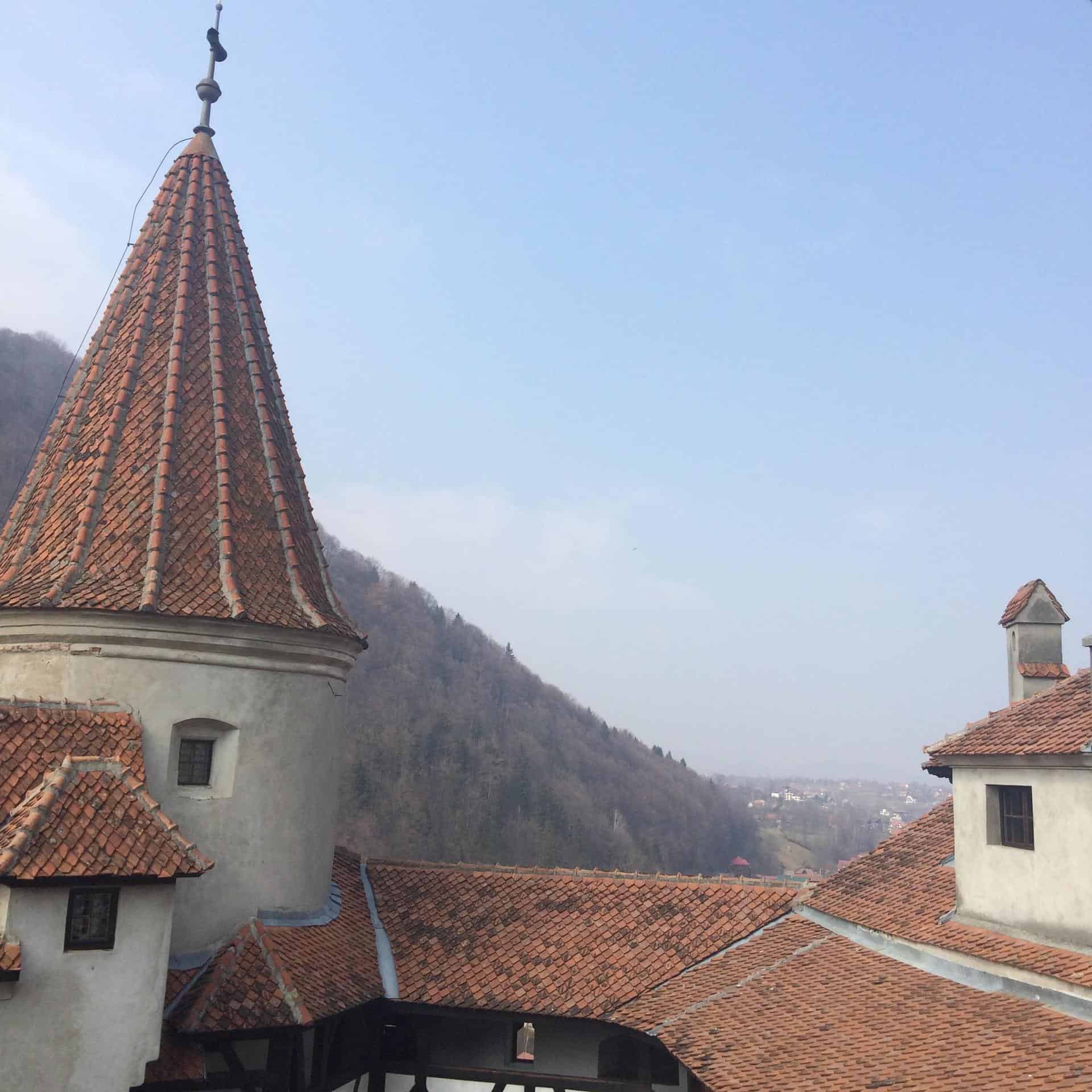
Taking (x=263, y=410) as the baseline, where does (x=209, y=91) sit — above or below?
above

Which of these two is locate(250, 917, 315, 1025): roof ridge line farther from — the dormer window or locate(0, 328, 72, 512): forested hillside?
locate(0, 328, 72, 512): forested hillside

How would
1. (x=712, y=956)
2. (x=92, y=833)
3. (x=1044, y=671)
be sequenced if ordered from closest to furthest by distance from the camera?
1. (x=92, y=833)
2. (x=712, y=956)
3. (x=1044, y=671)

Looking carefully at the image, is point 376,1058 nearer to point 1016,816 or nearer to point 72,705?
point 72,705

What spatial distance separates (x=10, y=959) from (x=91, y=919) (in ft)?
2.61

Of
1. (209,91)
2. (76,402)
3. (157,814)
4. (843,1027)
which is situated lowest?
(843,1027)

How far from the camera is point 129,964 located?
9953mm

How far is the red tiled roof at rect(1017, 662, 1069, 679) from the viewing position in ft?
52.0

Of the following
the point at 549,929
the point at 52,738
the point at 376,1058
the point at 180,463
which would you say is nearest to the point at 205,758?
the point at 52,738

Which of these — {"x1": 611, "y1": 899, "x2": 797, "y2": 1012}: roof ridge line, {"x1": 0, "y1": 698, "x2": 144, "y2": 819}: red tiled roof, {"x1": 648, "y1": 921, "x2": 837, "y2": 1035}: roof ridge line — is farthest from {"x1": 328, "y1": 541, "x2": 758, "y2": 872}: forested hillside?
{"x1": 0, "y1": 698, "x2": 144, "y2": 819}: red tiled roof

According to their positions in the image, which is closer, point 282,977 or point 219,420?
point 282,977

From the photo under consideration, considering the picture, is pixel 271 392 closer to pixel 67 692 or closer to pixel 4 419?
pixel 67 692

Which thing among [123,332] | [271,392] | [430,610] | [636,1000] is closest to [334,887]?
[636,1000]

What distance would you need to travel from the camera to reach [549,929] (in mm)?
14656

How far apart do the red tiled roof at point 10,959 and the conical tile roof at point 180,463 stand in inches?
149
